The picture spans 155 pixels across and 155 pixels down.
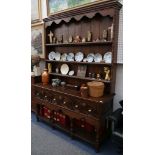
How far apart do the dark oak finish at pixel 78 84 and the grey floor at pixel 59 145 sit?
0.37 feet

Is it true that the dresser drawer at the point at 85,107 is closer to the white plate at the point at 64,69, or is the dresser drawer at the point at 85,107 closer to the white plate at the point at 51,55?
the white plate at the point at 64,69

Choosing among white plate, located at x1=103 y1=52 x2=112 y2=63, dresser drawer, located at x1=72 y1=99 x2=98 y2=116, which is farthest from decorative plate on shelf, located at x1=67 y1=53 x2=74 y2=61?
dresser drawer, located at x1=72 y1=99 x2=98 y2=116

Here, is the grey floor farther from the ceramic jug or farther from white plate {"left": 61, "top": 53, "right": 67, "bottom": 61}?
white plate {"left": 61, "top": 53, "right": 67, "bottom": 61}

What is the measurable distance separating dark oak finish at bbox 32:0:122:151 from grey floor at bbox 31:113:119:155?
0.11 metres

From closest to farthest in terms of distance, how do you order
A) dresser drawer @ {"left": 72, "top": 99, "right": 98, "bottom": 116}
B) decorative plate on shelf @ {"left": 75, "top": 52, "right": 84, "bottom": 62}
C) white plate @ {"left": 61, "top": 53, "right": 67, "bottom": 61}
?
dresser drawer @ {"left": 72, "top": 99, "right": 98, "bottom": 116}
decorative plate on shelf @ {"left": 75, "top": 52, "right": 84, "bottom": 62}
white plate @ {"left": 61, "top": 53, "right": 67, "bottom": 61}

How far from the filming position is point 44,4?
11.1 ft

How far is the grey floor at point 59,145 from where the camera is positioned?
7.41ft

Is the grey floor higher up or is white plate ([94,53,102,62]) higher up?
white plate ([94,53,102,62])

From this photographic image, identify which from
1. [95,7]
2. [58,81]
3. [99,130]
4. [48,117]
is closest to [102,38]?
[95,7]

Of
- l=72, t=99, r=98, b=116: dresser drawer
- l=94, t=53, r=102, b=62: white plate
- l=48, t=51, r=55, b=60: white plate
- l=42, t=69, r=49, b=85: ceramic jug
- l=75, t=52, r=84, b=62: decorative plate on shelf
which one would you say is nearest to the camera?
l=72, t=99, r=98, b=116: dresser drawer

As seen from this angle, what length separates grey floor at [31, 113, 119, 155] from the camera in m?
2.26

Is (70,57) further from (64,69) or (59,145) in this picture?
(59,145)

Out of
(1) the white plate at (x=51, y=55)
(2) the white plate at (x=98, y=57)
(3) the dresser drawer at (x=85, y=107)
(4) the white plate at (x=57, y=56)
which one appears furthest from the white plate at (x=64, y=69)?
(3) the dresser drawer at (x=85, y=107)

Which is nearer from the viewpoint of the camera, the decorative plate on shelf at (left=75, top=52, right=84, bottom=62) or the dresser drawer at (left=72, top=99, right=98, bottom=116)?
the dresser drawer at (left=72, top=99, right=98, bottom=116)
